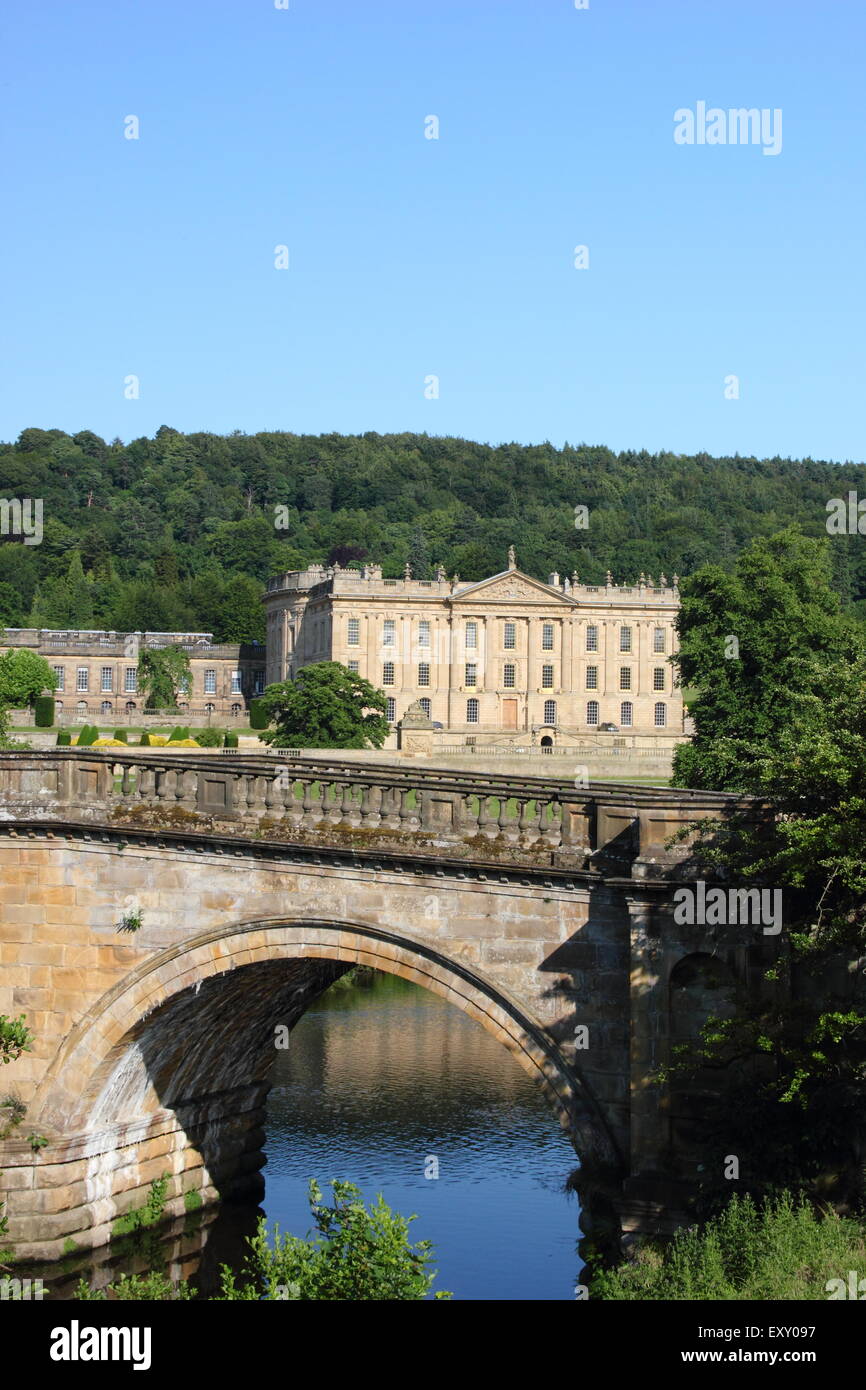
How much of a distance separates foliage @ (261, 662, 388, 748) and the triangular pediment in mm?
35560

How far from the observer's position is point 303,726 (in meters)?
87.4

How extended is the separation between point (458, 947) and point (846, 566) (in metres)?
159

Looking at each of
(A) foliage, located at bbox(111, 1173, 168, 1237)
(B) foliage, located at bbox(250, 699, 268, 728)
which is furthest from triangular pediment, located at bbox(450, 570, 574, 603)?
(A) foliage, located at bbox(111, 1173, 168, 1237)

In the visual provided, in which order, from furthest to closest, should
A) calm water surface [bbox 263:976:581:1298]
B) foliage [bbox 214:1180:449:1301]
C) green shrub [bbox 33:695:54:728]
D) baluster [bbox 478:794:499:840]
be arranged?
green shrub [bbox 33:695:54:728]
calm water surface [bbox 263:976:581:1298]
baluster [bbox 478:794:499:840]
foliage [bbox 214:1180:449:1301]

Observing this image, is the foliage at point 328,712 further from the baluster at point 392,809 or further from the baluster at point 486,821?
the baluster at point 486,821

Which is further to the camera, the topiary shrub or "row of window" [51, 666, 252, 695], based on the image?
"row of window" [51, 666, 252, 695]

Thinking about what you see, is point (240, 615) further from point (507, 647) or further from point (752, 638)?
point (752, 638)

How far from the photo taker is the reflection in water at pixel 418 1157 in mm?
24188

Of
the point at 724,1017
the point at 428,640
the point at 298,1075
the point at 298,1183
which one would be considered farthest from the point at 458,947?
the point at 428,640

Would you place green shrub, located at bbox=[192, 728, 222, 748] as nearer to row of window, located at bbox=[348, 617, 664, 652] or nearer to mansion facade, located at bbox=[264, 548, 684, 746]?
mansion facade, located at bbox=[264, 548, 684, 746]

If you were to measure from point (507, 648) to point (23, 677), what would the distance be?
1412 inches

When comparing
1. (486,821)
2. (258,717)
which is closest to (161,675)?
(258,717)

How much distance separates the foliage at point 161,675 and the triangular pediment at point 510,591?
92.9 ft

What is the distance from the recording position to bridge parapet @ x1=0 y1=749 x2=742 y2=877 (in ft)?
63.6
